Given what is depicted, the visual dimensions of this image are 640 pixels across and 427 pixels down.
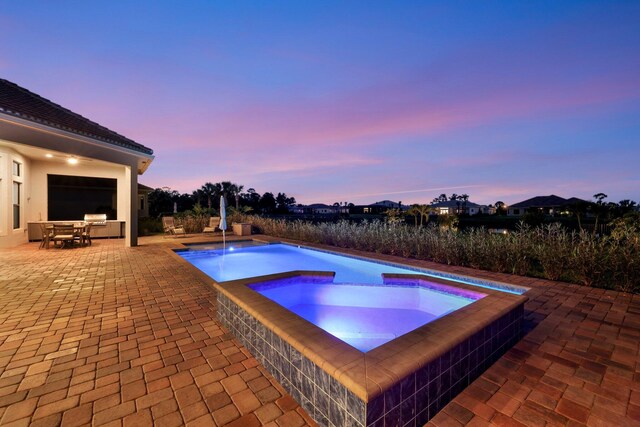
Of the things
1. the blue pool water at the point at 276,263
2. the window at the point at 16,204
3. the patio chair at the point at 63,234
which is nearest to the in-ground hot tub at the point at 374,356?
the blue pool water at the point at 276,263

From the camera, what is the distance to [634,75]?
8781 millimetres

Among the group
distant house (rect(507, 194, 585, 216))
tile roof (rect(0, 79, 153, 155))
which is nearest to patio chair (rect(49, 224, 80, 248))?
tile roof (rect(0, 79, 153, 155))

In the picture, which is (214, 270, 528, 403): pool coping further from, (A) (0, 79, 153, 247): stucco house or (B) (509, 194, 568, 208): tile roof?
(B) (509, 194, 568, 208): tile roof

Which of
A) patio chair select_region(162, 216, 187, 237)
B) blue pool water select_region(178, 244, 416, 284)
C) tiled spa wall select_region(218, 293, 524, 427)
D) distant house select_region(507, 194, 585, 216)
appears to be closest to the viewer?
tiled spa wall select_region(218, 293, 524, 427)

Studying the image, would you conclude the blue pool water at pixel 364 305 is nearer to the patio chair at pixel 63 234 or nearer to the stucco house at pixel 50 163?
the stucco house at pixel 50 163

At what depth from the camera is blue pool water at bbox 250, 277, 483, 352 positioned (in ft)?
12.8

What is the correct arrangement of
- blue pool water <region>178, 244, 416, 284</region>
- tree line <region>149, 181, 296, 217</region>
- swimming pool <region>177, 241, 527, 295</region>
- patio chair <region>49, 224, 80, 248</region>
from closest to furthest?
1. swimming pool <region>177, 241, 527, 295</region>
2. blue pool water <region>178, 244, 416, 284</region>
3. patio chair <region>49, 224, 80, 248</region>
4. tree line <region>149, 181, 296, 217</region>

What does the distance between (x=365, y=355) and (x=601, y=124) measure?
62.1ft

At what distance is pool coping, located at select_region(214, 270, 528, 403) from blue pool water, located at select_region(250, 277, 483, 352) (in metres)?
1.05

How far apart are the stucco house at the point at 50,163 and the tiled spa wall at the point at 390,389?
8.14 m

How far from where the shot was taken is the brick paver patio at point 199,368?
179 centimetres

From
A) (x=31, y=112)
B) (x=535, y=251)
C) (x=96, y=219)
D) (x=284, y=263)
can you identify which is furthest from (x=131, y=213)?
(x=535, y=251)

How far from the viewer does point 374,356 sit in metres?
1.74

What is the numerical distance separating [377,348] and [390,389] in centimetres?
36
